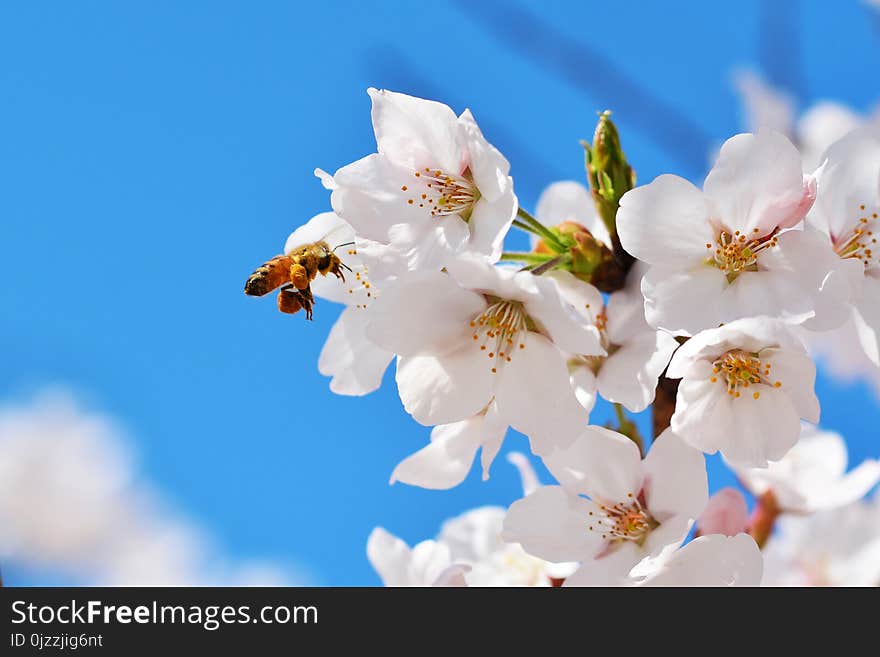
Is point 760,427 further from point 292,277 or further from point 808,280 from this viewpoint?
point 292,277

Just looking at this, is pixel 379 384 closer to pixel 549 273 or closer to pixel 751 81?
pixel 549 273

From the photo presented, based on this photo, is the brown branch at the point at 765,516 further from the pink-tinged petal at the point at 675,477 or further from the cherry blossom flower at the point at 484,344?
the cherry blossom flower at the point at 484,344

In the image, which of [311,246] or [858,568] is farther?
[858,568]

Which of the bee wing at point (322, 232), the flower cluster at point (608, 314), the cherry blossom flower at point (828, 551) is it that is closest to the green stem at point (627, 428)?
the flower cluster at point (608, 314)

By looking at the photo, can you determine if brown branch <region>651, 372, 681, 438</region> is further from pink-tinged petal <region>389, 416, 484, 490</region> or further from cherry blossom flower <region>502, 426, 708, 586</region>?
pink-tinged petal <region>389, 416, 484, 490</region>

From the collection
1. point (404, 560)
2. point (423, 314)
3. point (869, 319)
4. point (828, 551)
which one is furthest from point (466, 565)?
point (828, 551)

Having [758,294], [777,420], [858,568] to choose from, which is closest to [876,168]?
[758,294]
